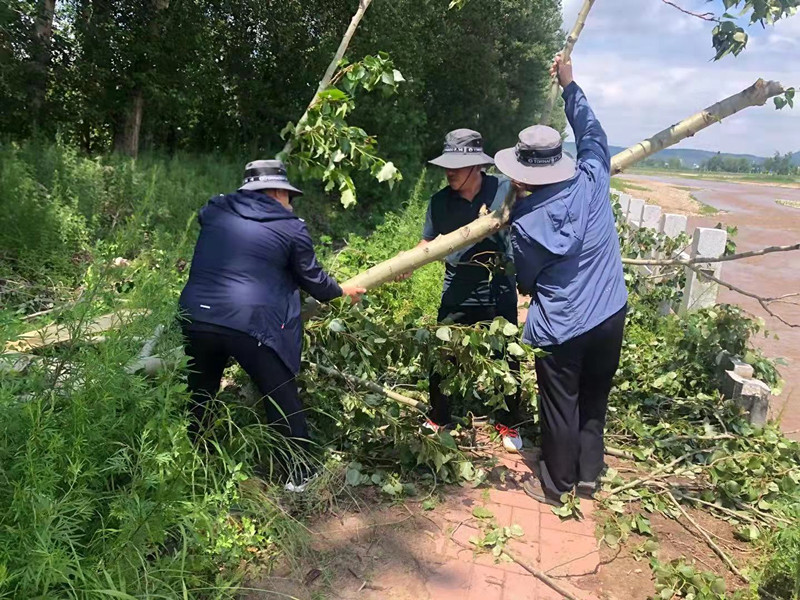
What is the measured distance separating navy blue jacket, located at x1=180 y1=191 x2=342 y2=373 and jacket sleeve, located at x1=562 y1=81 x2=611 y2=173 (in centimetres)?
158

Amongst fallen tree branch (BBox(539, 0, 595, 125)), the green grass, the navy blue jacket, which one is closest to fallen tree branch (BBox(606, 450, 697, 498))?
the navy blue jacket

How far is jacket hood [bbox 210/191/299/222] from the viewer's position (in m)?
2.98

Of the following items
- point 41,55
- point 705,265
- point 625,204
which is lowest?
point 705,265

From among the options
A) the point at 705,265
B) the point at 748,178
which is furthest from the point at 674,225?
the point at 748,178

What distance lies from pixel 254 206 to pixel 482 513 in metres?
2.02

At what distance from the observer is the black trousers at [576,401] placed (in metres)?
3.28

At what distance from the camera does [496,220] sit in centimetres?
344

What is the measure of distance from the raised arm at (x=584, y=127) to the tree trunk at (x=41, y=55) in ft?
26.1

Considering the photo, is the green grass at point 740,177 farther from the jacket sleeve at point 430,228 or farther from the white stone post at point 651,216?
the jacket sleeve at point 430,228

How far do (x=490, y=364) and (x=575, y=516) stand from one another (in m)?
0.96

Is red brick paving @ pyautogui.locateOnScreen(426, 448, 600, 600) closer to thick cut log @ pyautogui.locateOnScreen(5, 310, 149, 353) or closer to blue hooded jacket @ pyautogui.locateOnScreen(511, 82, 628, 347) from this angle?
blue hooded jacket @ pyautogui.locateOnScreen(511, 82, 628, 347)

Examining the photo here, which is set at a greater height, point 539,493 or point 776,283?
point 776,283

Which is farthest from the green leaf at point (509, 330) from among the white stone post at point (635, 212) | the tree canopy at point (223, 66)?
the tree canopy at point (223, 66)

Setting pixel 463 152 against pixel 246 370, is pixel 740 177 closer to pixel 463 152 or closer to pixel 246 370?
pixel 463 152
